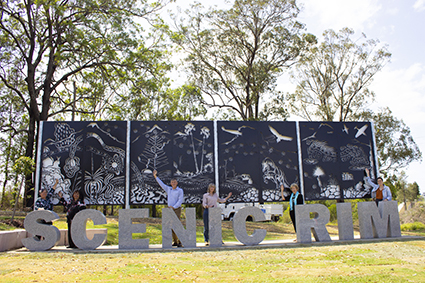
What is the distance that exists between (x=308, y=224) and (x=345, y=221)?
121cm

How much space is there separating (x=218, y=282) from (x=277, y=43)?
22181 millimetres

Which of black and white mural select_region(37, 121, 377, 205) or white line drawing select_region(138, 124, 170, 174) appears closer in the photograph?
black and white mural select_region(37, 121, 377, 205)

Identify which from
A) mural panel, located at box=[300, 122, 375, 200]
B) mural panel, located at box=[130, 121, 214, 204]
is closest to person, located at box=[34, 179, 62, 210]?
mural panel, located at box=[130, 121, 214, 204]

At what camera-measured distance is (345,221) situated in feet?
29.7

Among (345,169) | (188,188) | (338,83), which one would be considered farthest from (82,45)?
(338,83)

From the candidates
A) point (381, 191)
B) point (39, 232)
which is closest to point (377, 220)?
point (381, 191)

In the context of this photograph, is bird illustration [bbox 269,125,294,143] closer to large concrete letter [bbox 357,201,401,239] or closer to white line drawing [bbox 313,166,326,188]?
white line drawing [bbox 313,166,326,188]

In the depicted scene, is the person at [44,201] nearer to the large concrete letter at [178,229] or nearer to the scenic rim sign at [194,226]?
the scenic rim sign at [194,226]

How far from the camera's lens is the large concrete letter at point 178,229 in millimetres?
8172

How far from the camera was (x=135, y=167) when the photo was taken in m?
9.97

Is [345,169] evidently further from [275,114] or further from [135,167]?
[275,114]

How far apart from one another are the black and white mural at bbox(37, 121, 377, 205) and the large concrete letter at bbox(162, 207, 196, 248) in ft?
5.31

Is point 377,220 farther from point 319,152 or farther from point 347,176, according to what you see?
point 319,152

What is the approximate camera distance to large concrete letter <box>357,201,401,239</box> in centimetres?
901
